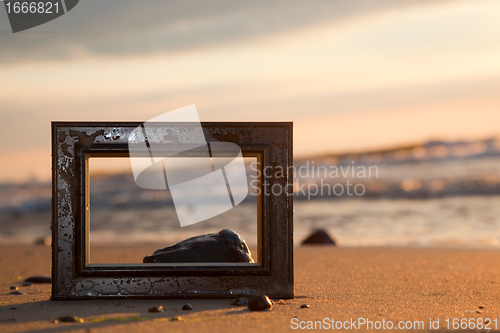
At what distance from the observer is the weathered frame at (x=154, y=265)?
2.24 m

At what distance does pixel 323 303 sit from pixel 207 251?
2.09ft

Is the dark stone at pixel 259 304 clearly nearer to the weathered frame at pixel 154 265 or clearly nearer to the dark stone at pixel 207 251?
the weathered frame at pixel 154 265

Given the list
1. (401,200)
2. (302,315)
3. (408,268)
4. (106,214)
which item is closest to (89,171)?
(302,315)

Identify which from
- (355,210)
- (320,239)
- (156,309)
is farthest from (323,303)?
(355,210)

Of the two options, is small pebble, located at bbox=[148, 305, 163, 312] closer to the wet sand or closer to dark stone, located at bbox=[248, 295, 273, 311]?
the wet sand

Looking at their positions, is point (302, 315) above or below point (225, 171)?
below

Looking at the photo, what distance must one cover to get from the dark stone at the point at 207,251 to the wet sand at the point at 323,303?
0.72 feet

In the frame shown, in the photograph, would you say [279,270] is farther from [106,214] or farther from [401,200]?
[401,200]

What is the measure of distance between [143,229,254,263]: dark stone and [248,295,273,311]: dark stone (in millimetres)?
345

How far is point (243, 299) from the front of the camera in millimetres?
2158

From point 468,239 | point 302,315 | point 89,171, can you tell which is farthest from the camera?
point 468,239

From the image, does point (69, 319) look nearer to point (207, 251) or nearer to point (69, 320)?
point (69, 320)

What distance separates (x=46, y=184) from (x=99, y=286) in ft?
39.9

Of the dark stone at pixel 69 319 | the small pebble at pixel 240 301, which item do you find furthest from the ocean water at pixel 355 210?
the dark stone at pixel 69 319
